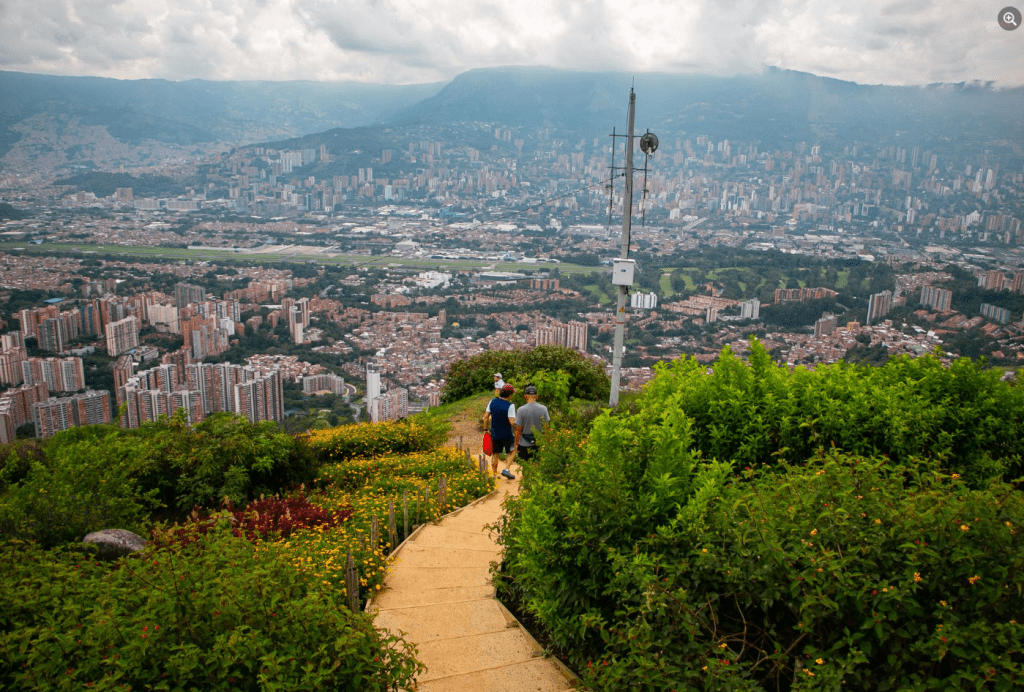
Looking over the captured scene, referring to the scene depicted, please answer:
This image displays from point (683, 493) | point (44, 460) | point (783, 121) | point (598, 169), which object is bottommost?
point (44, 460)

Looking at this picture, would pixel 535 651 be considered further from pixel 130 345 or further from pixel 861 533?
pixel 130 345

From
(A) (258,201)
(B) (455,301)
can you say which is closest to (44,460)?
(B) (455,301)

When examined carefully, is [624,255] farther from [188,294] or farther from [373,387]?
→ [188,294]

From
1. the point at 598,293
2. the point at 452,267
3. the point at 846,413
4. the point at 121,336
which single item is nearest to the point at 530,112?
the point at 452,267

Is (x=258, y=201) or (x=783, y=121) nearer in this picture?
(x=783, y=121)

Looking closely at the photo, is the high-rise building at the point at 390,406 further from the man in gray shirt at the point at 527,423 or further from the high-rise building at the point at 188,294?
the high-rise building at the point at 188,294

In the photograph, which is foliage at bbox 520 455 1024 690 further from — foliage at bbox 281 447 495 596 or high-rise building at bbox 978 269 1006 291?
high-rise building at bbox 978 269 1006 291

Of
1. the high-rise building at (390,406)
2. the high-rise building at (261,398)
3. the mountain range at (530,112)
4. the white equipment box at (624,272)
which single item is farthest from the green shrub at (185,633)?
the mountain range at (530,112)
